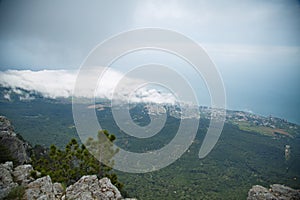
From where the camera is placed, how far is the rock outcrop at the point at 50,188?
9.53m

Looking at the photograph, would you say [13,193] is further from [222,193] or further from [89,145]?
[222,193]

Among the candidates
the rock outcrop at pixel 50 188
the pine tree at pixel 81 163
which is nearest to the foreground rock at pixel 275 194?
the rock outcrop at pixel 50 188

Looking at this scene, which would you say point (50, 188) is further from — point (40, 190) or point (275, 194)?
point (275, 194)

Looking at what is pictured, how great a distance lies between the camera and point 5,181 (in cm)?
993

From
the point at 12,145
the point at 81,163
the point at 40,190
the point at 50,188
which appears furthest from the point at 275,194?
the point at 12,145

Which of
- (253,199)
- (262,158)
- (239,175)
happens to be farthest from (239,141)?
(253,199)

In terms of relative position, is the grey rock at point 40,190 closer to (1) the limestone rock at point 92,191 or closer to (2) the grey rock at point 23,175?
(1) the limestone rock at point 92,191

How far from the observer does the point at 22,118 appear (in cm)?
9231

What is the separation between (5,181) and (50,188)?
6.93ft

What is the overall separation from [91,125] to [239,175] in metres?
60.9

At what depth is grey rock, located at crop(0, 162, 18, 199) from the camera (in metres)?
8.98

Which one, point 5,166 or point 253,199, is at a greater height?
point 253,199

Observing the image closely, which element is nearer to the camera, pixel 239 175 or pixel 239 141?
pixel 239 175

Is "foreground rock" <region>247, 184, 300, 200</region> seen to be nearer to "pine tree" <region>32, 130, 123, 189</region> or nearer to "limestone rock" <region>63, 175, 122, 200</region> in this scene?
"limestone rock" <region>63, 175, 122, 200</region>
